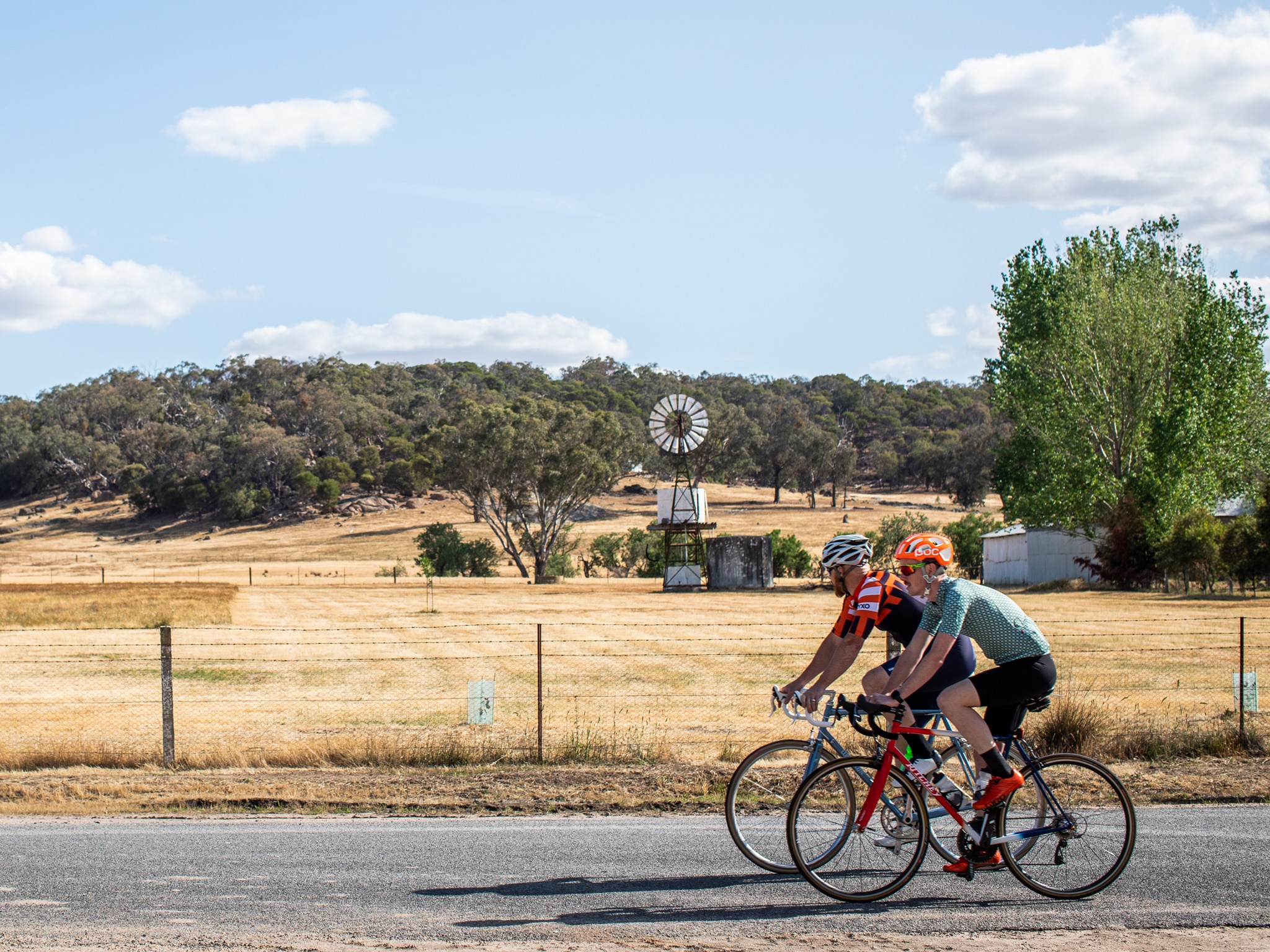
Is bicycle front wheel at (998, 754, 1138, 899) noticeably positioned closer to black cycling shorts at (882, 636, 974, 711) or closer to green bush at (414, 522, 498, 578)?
black cycling shorts at (882, 636, 974, 711)

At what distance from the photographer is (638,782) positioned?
10352 millimetres

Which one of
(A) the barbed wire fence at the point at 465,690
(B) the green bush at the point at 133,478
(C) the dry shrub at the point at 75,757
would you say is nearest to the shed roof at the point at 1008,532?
(A) the barbed wire fence at the point at 465,690

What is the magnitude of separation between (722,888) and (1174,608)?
3422 centimetres

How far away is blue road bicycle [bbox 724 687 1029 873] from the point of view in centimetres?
657

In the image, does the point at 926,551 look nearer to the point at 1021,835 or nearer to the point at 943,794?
the point at 943,794

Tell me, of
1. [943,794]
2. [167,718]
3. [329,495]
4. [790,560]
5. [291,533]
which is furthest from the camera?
[329,495]

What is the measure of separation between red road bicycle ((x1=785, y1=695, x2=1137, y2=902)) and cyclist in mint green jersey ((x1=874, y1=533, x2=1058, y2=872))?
0.14m

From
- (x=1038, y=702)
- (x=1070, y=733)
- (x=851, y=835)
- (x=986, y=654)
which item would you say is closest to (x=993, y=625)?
(x=986, y=654)

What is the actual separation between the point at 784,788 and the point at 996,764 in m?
1.51

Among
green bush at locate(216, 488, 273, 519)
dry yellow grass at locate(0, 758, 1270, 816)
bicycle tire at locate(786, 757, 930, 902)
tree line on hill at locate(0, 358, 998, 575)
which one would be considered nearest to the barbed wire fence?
dry yellow grass at locate(0, 758, 1270, 816)

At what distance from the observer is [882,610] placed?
6695mm

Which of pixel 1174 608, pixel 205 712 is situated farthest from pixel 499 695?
pixel 1174 608

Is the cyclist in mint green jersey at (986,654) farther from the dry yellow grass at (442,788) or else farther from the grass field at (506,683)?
the grass field at (506,683)

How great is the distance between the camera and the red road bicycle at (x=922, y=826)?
21.3ft
